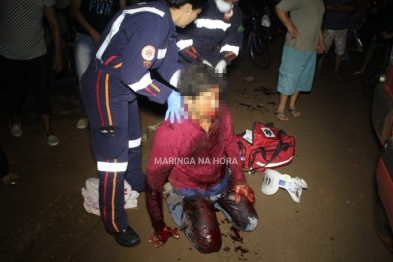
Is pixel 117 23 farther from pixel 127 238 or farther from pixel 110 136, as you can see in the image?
pixel 127 238

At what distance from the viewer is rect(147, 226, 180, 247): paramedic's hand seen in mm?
2249

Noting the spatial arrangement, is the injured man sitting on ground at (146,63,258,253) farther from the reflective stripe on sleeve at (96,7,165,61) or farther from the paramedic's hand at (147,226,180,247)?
the reflective stripe on sleeve at (96,7,165,61)

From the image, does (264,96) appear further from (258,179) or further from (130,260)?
(130,260)

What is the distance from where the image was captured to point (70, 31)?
6.16 metres

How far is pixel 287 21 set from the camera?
142 inches

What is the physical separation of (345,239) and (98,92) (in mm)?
2484

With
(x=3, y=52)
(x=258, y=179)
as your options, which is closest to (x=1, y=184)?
(x=3, y=52)

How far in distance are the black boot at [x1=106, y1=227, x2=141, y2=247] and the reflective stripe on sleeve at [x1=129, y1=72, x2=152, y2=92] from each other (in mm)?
1263

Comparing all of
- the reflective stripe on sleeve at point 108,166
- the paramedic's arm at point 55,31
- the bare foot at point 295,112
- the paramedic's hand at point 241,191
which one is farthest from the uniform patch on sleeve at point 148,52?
the bare foot at point 295,112

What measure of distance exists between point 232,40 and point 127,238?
7.59ft

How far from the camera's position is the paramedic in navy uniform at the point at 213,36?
286 cm

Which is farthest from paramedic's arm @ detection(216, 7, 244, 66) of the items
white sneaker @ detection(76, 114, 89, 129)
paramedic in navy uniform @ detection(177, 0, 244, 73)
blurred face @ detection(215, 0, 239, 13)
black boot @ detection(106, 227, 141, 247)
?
white sneaker @ detection(76, 114, 89, 129)

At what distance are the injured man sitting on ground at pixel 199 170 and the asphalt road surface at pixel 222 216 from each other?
203 mm

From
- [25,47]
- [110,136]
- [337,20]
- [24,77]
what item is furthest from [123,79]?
[337,20]
